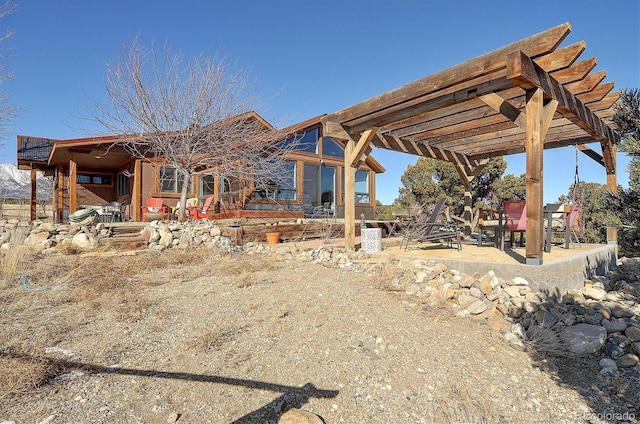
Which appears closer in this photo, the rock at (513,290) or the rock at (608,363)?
the rock at (608,363)

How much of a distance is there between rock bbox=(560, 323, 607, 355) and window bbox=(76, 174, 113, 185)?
17490 millimetres

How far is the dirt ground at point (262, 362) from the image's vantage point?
77.5 inches

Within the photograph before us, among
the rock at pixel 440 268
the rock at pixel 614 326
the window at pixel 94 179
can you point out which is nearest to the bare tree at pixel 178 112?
the window at pixel 94 179

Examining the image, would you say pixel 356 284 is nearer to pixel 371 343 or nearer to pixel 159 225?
pixel 371 343

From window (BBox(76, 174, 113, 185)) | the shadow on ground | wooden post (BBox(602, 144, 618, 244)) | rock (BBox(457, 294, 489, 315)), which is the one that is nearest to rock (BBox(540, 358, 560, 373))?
rock (BBox(457, 294, 489, 315))

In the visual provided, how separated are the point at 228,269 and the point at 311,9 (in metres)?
8.72

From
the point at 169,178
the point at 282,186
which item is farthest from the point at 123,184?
the point at 282,186

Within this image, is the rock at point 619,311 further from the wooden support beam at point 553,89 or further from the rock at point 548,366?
the wooden support beam at point 553,89

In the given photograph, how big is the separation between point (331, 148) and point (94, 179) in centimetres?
1073

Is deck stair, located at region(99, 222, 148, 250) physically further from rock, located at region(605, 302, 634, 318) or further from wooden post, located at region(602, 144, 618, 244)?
wooden post, located at region(602, 144, 618, 244)

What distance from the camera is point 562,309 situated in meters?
3.56

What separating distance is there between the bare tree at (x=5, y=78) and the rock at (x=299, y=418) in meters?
11.0

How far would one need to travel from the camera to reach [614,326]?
10.6 ft

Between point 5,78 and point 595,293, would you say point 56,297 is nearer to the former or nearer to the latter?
point 595,293
